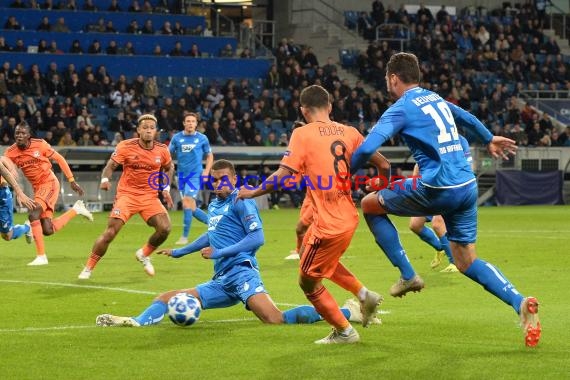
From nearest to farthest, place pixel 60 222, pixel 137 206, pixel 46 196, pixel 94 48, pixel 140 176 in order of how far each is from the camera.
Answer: pixel 137 206
pixel 140 176
pixel 46 196
pixel 60 222
pixel 94 48

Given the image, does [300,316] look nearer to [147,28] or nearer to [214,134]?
[214,134]

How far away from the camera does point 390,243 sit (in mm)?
9586

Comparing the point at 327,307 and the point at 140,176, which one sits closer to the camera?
the point at 327,307

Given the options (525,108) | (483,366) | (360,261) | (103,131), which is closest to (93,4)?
(103,131)

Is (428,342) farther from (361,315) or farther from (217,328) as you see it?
(217,328)

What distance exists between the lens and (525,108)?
44.8 metres

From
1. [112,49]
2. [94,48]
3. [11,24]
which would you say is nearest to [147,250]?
[94,48]

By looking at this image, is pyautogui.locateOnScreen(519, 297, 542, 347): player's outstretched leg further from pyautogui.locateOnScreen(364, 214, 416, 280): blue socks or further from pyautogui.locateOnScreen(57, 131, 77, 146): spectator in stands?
pyautogui.locateOnScreen(57, 131, 77, 146): spectator in stands

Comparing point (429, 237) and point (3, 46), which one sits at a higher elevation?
point (3, 46)

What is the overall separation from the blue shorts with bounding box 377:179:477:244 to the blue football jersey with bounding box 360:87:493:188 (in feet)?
0.25

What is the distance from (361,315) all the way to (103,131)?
2666cm

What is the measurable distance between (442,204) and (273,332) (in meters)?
2.04

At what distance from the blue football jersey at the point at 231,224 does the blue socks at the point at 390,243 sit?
1318 mm

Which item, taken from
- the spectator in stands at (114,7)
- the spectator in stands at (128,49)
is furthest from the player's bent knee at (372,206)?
the spectator in stands at (114,7)
